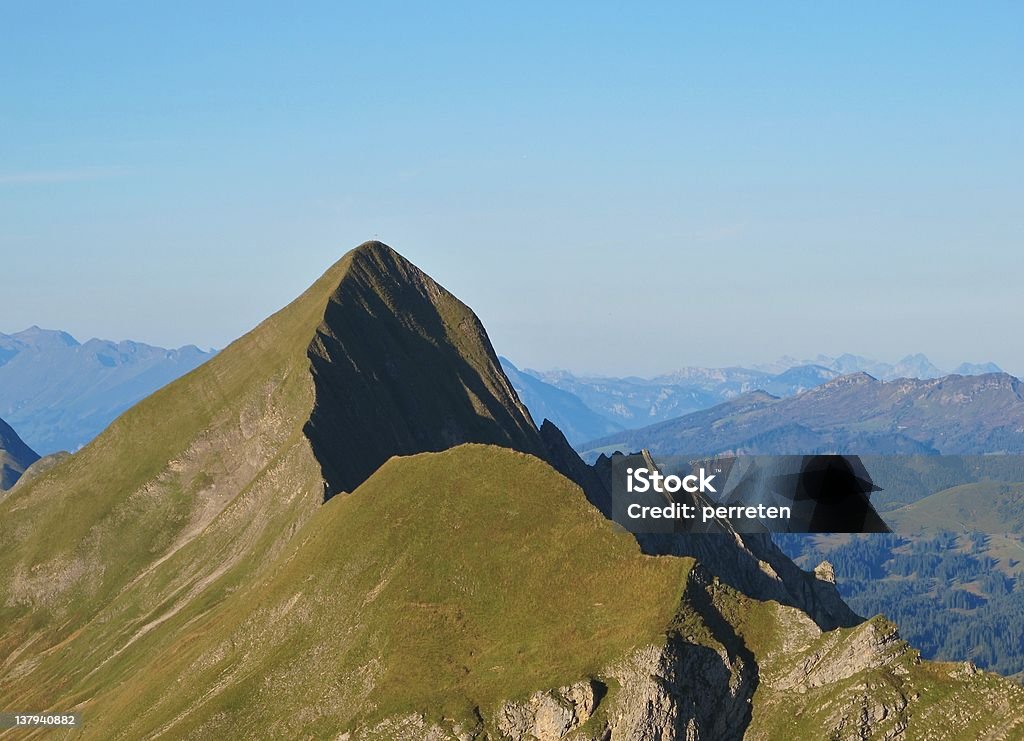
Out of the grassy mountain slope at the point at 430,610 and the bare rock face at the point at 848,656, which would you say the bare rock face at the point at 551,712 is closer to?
the grassy mountain slope at the point at 430,610

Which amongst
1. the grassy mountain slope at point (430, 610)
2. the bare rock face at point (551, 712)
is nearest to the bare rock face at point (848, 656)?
the grassy mountain slope at point (430, 610)

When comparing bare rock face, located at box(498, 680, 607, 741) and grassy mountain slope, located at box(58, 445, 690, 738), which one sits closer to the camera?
bare rock face, located at box(498, 680, 607, 741)

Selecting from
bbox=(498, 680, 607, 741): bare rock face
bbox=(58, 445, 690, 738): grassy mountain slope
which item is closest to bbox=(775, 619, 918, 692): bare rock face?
bbox=(58, 445, 690, 738): grassy mountain slope

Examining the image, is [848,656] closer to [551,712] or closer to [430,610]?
[551,712]

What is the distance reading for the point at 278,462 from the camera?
649 ft

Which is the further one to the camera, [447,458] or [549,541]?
[447,458]

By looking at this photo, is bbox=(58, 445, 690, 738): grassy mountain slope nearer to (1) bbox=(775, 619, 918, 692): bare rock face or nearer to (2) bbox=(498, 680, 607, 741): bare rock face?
(2) bbox=(498, 680, 607, 741): bare rock face

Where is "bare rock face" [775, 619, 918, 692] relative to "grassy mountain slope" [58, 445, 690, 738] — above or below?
below

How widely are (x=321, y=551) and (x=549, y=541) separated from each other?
2845cm

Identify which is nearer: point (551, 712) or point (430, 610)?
point (551, 712)

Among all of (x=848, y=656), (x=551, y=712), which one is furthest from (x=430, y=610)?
(x=848, y=656)

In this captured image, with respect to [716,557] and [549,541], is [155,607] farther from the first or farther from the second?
[549,541]

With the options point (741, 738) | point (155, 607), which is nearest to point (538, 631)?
point (741, 738)

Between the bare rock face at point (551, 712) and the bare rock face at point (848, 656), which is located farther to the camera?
the bare rock face at point (848, 656)
